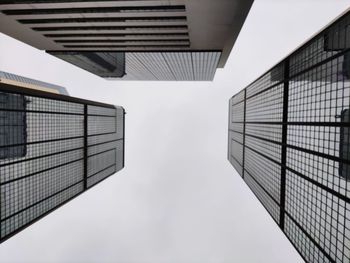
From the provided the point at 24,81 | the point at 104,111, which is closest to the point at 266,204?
the point at 104,111

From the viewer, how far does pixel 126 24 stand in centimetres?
4094

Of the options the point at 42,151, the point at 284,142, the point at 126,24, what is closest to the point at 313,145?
the point at 284,142

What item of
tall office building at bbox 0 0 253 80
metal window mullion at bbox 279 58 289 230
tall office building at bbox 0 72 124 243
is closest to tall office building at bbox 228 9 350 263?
metal window mullion at bbox 279 58 289 230

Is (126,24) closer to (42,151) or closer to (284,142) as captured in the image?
(284,142)

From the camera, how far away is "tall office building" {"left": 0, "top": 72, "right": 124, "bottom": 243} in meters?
48.9

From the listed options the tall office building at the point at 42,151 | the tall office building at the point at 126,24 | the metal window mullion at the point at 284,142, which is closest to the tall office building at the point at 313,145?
the metal window mullion at the point at 284,142

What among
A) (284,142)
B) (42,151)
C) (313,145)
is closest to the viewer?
(313,145)

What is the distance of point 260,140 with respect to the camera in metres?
77.3

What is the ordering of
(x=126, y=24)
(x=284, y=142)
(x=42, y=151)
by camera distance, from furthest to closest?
(x=42, y=151)
(x=284, y=142)
(x=126, y=24)

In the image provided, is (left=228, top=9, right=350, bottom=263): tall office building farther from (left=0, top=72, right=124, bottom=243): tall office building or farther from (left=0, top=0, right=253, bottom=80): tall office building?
(left=0, top=72, right=124, bottom=243): tall office building

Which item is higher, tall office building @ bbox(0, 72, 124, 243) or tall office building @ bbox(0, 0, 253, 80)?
tall office building @ bbox(0, 0, 253, 80)

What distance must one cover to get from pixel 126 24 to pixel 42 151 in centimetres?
3752

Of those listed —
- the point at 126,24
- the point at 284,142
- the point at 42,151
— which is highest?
the point at 126,24

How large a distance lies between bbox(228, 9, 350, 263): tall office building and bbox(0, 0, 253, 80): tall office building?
12.1 metres
